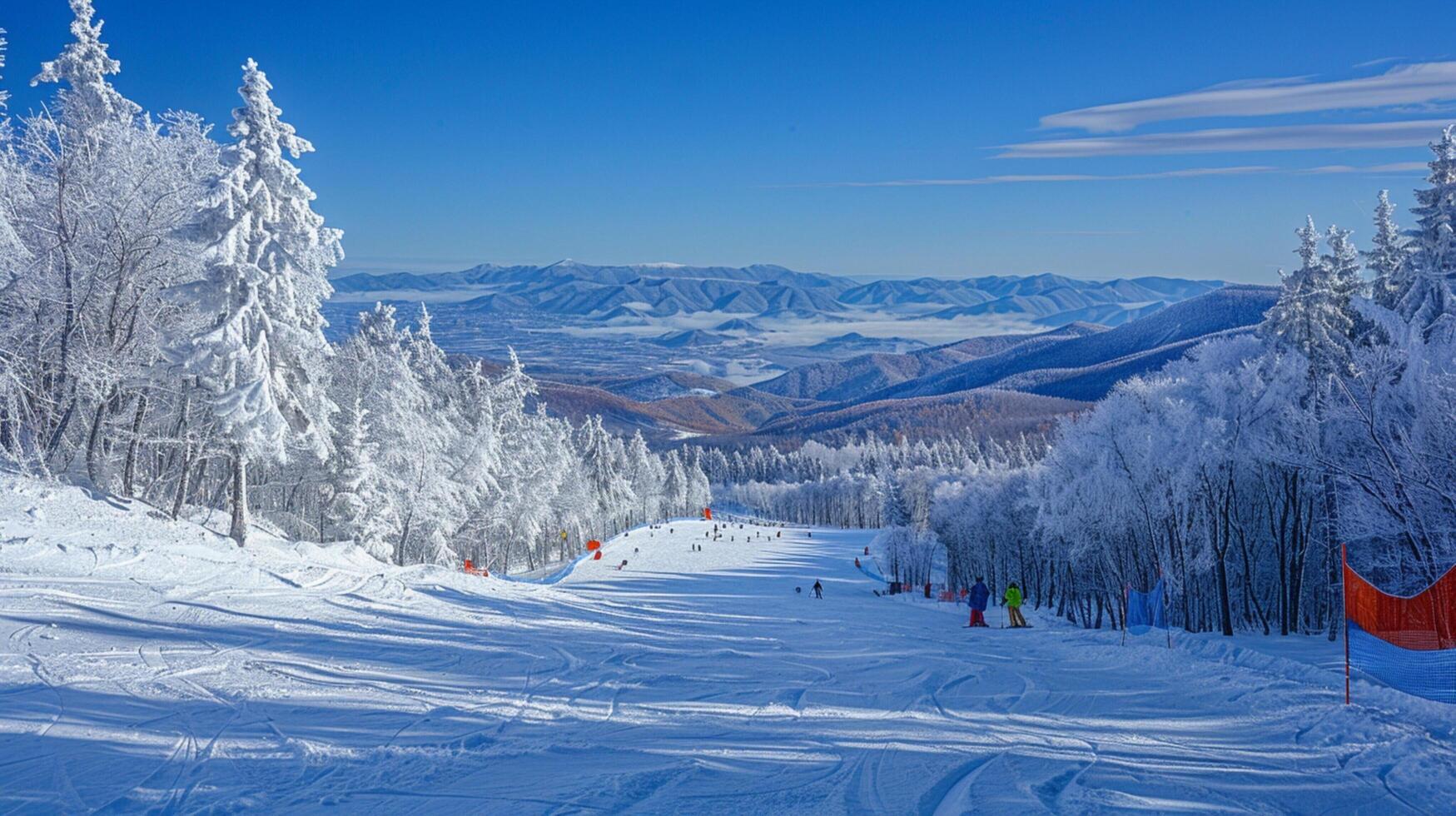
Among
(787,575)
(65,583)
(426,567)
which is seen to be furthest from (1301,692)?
(787,575)

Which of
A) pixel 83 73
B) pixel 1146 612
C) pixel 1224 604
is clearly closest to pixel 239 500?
pixel 83 73

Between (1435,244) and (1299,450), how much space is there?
28.4 ft

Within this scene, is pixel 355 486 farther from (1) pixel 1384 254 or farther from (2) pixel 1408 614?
(1) pixel 1384 254

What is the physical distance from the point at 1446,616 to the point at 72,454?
31874 mm

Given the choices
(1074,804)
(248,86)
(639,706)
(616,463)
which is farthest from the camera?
(616,463)

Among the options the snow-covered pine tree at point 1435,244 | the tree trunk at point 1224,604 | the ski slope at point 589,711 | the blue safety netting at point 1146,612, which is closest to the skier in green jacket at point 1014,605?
the blue safety netting at point 1146,612

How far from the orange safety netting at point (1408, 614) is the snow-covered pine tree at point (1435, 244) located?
16.4 m

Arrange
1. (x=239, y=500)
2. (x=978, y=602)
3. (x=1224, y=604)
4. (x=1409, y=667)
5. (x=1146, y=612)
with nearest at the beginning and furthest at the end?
(x=1409, y=667) → (x=239, y=500) → (x=978, y=602) → (x=1146, y=612) → (x=1224, y=604)

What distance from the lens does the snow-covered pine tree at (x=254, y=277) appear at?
21.4 m

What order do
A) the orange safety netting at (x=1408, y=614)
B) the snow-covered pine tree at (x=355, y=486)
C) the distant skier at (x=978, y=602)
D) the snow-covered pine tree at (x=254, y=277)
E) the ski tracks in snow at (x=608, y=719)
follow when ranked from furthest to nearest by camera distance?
the snow-covered pine tree at (x=355, y=486) < the distant skier at (x=978, y=602) < the snow-covered pine tree at (x=254, y=277) < the orange safety netting at (x=1408, y=614) < the ski tracks in snow at (x=608, y=719)

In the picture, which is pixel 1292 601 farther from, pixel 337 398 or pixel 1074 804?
pixel 337 398

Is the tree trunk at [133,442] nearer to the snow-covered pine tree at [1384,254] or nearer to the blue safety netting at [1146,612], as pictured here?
the blue safety netting at [1146,612]

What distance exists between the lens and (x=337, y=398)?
39.3 m

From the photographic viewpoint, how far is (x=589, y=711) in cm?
1116
